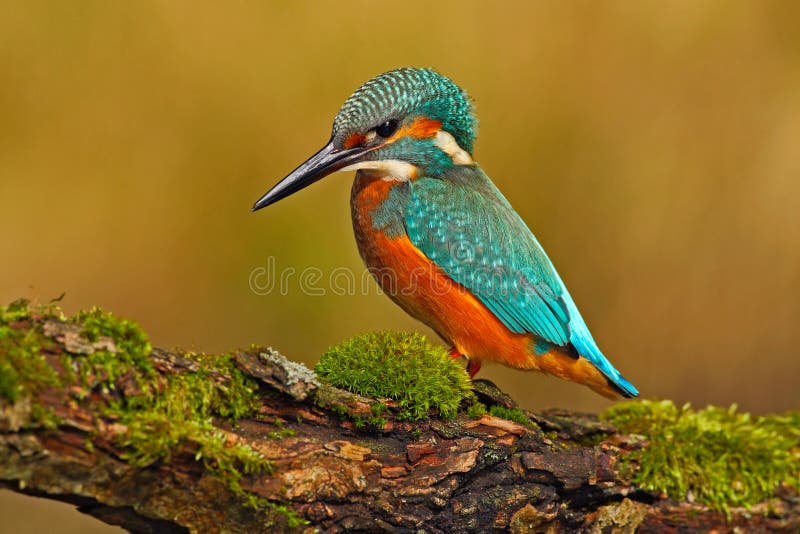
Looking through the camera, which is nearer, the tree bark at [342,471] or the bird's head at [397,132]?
the tree bark at [342,471]

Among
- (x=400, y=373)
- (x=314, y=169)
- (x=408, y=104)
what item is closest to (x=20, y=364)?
(x=400, y=373)

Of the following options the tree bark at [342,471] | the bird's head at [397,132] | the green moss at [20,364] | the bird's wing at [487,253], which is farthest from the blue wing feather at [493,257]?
the green moss at [20,364]

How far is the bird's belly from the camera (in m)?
3.35

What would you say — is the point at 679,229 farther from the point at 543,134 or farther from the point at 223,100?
the point at 223,100

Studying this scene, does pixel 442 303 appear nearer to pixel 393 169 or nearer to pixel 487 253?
pixel 487 253

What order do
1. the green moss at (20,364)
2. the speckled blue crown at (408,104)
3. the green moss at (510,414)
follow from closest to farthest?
the green moss at (20,364) < the green moss at (510,414) < the speckled blue crown at (408,104)

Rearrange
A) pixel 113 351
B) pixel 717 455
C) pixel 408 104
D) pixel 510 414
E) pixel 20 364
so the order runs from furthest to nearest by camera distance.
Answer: pixel 408 104 → pixel 717 455 → pixel 510 414 → pixel 113 351 → pixel 20 364

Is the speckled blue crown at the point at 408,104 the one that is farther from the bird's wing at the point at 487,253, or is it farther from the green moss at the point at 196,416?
the green moss at the point at 196,416

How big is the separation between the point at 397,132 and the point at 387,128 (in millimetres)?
67

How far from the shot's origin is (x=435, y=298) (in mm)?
3342

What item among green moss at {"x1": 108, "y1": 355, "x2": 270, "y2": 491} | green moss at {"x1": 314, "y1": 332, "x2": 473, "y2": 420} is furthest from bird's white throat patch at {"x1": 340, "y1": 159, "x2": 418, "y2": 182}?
green moss at {"x1": 108, "y1": 355, "x2": 270, "y2": 491}

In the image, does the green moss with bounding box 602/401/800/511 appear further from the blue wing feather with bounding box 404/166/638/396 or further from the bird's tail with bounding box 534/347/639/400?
the blue wing feather with bounding box 404/166/638/396

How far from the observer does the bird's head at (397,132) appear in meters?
3.35

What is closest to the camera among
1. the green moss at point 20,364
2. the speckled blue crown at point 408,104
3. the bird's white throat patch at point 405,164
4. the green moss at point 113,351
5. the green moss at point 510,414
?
the green moss at point 20,364
